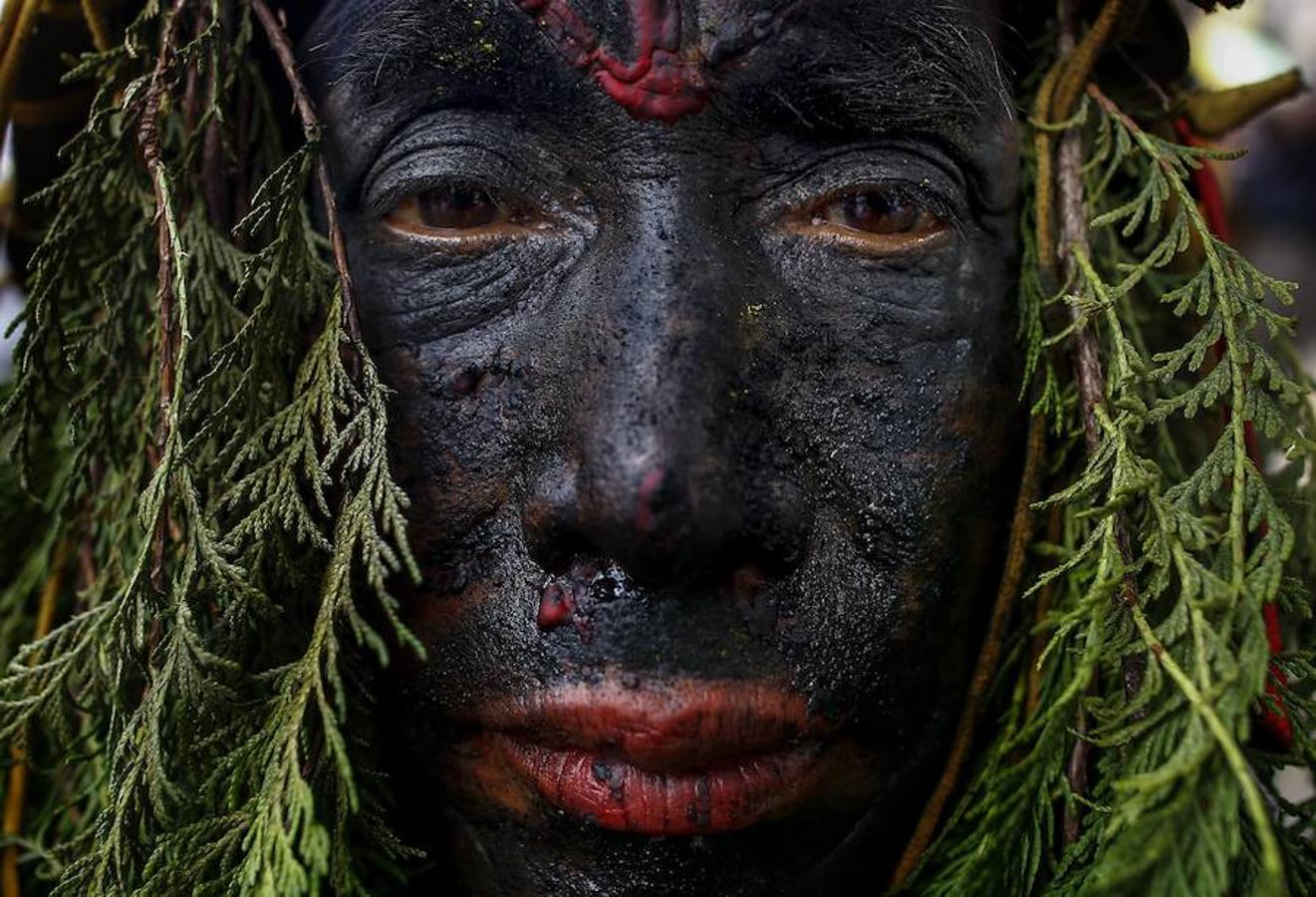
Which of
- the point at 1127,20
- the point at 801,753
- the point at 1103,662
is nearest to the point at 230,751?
the point at 801,753

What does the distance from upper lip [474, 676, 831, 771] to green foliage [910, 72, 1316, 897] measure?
0.33m

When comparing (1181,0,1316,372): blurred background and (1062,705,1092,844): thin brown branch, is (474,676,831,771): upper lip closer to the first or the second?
(1062,705,1092,844): thin brown branch

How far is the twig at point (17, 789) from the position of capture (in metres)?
2.15

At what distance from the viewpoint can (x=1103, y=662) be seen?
69.1 inches

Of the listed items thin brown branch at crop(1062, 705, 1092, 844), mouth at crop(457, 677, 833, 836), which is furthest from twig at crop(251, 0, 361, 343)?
thin brown branch at crop(1062, 705, 1092, 844)

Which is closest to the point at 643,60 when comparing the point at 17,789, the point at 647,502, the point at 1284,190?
the point at 647,502

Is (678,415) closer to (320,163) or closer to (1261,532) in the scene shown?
(320,163)

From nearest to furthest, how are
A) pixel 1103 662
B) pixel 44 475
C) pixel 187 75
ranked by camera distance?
1. pixel 1103 662
2. pixel 187 75
3. pixel 44 475

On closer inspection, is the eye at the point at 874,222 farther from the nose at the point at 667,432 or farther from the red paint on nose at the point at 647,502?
the red paint on nose at the point at 647,502

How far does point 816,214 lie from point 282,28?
0.83 meters

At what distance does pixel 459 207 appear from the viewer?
182 centimetres

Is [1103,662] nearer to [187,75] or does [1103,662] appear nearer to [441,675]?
[441,675]

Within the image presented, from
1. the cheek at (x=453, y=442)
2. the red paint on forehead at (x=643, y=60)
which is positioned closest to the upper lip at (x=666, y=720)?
the cheek at (x=453, y=442)

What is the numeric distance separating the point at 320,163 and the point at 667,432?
0.64 metres
